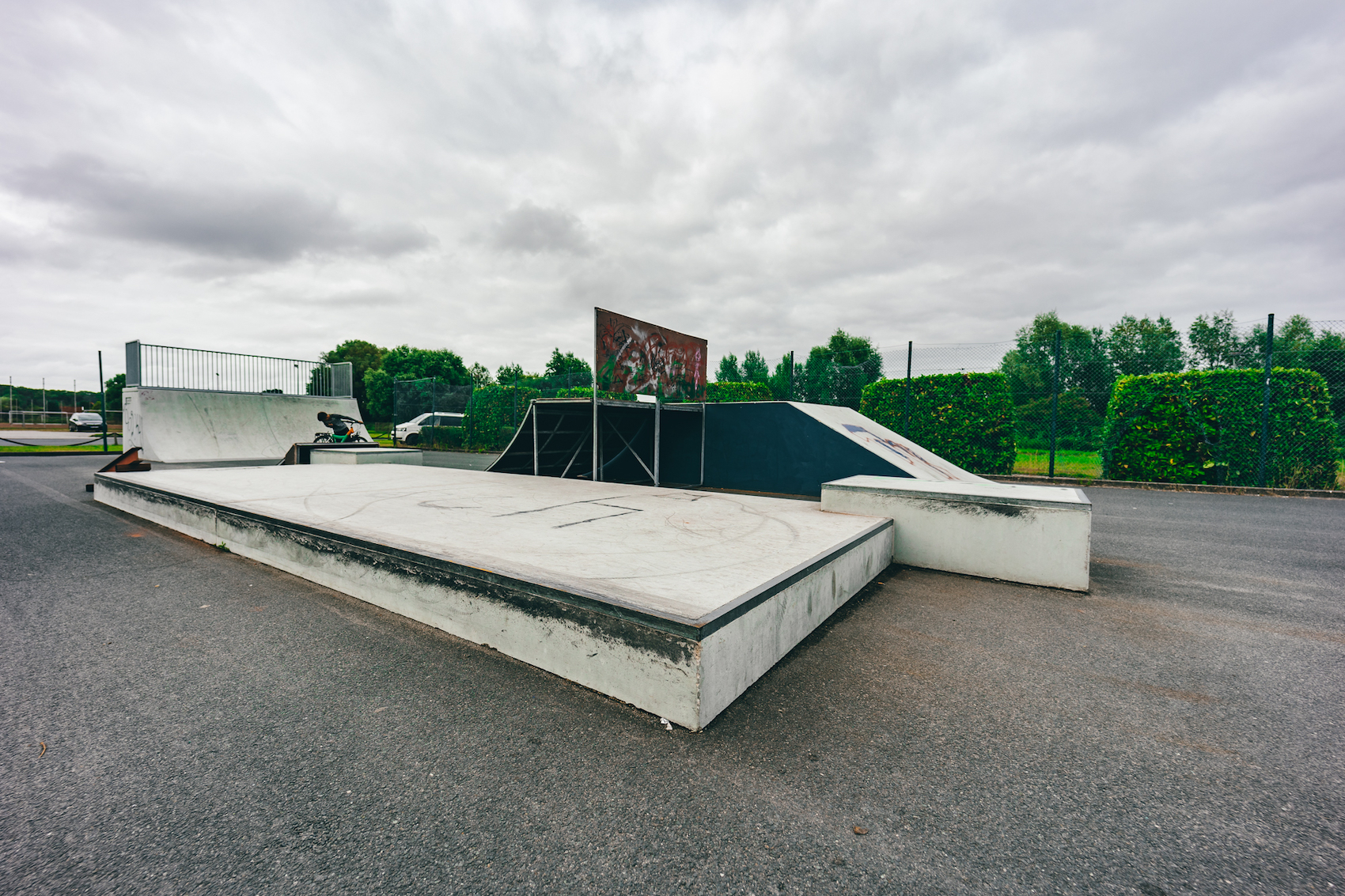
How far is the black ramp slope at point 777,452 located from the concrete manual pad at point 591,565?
8.08ft

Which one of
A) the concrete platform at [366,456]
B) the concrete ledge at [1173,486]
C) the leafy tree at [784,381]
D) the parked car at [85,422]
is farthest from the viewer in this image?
the parked car at [85,422]

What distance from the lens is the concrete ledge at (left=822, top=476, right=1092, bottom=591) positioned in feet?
12.4

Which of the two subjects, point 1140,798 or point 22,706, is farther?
point 22,706

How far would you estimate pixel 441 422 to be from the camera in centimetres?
2009

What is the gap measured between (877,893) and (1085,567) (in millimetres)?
3419

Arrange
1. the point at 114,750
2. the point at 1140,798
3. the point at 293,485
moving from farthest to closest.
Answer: the point at 293,485
the point at 114,750
the point at 1140,798

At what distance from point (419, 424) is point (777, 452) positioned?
54.9 feet

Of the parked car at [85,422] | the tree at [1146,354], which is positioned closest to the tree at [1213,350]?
the tree at [1146,354]

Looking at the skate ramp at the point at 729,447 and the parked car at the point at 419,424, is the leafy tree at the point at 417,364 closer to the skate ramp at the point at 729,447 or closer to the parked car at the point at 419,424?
the parked car at the point at 419,424

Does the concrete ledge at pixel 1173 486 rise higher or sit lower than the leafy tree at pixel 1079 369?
lower

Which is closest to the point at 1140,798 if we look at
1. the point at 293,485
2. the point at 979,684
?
the point at 979,684

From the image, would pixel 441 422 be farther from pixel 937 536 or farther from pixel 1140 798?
pixel 1140 798

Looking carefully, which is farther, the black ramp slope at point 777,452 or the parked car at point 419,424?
the parked car at point 419,424

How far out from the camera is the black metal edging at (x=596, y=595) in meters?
1.98
